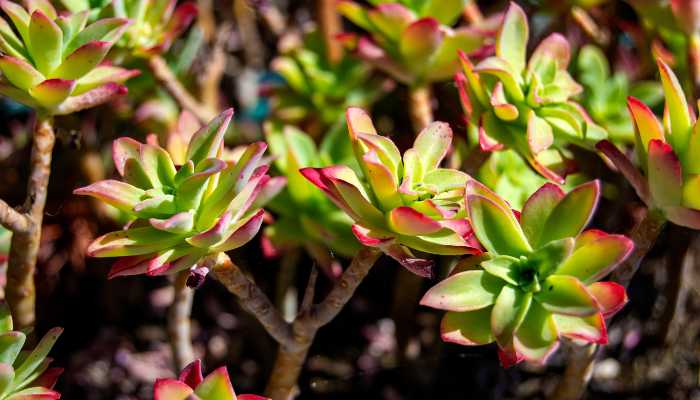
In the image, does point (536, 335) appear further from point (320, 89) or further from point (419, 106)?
point (320, 89)

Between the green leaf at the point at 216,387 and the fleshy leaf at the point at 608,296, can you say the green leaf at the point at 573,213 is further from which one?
the green leaf at the point at 216,387

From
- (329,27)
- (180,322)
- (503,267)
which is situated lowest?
(180,322)

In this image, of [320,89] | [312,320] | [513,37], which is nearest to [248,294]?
[312,320]

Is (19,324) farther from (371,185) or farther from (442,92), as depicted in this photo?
(442,92)

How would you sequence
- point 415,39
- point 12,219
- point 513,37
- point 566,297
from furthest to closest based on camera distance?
point 415,39, point 513,37, point 12,219, point 566,297

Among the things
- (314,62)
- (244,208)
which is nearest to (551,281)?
(244,208)
